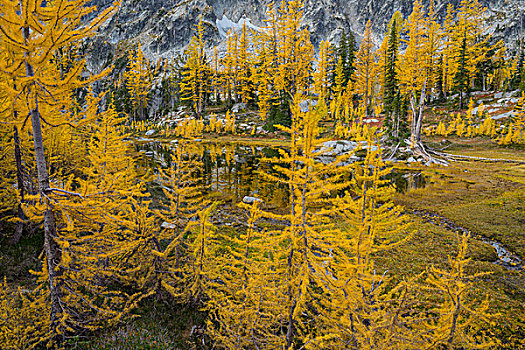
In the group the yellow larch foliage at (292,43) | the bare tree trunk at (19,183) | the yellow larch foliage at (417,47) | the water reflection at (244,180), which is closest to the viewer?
the bare tree trunk at (19,183)

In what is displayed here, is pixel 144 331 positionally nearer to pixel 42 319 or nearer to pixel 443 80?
pixel 42 319

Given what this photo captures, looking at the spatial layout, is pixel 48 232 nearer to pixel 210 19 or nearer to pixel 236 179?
pixel 236 179

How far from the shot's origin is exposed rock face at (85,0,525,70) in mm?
108688

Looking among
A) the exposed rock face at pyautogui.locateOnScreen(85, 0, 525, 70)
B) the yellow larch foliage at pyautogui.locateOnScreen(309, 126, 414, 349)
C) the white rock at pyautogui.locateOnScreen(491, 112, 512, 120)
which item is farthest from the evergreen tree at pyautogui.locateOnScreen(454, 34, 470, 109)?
the exposed rock face at pyautogui.locateOnScreen(85, 0, 525, 70)

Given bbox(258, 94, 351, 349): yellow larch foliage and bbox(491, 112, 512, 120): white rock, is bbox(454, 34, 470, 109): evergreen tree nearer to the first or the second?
bbox(491, 112, 512, 120): white rock

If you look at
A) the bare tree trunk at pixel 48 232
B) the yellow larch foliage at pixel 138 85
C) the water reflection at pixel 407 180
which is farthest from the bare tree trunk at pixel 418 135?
the yellow larch foliage at pixel 138 85

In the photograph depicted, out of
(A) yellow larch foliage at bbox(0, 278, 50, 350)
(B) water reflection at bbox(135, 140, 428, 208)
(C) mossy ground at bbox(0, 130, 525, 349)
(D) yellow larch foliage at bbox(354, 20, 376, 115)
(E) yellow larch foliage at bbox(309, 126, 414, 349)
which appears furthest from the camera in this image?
(D) yellow larch foliage at bbox(354, 20, 376, 115)

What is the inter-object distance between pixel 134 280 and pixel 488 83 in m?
88.1

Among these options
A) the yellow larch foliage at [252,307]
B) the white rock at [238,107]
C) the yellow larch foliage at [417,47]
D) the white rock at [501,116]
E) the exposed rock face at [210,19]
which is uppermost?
the exposed rock face at [210,19]

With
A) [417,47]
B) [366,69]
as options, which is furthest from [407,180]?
[366,69]

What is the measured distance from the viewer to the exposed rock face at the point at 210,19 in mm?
108688

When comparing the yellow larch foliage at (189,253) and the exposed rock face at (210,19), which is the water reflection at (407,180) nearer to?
the yellow larch foliage at (189,253)

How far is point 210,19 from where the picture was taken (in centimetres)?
11038

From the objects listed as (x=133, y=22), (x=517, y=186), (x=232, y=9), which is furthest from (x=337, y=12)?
(x=517, y=186)
